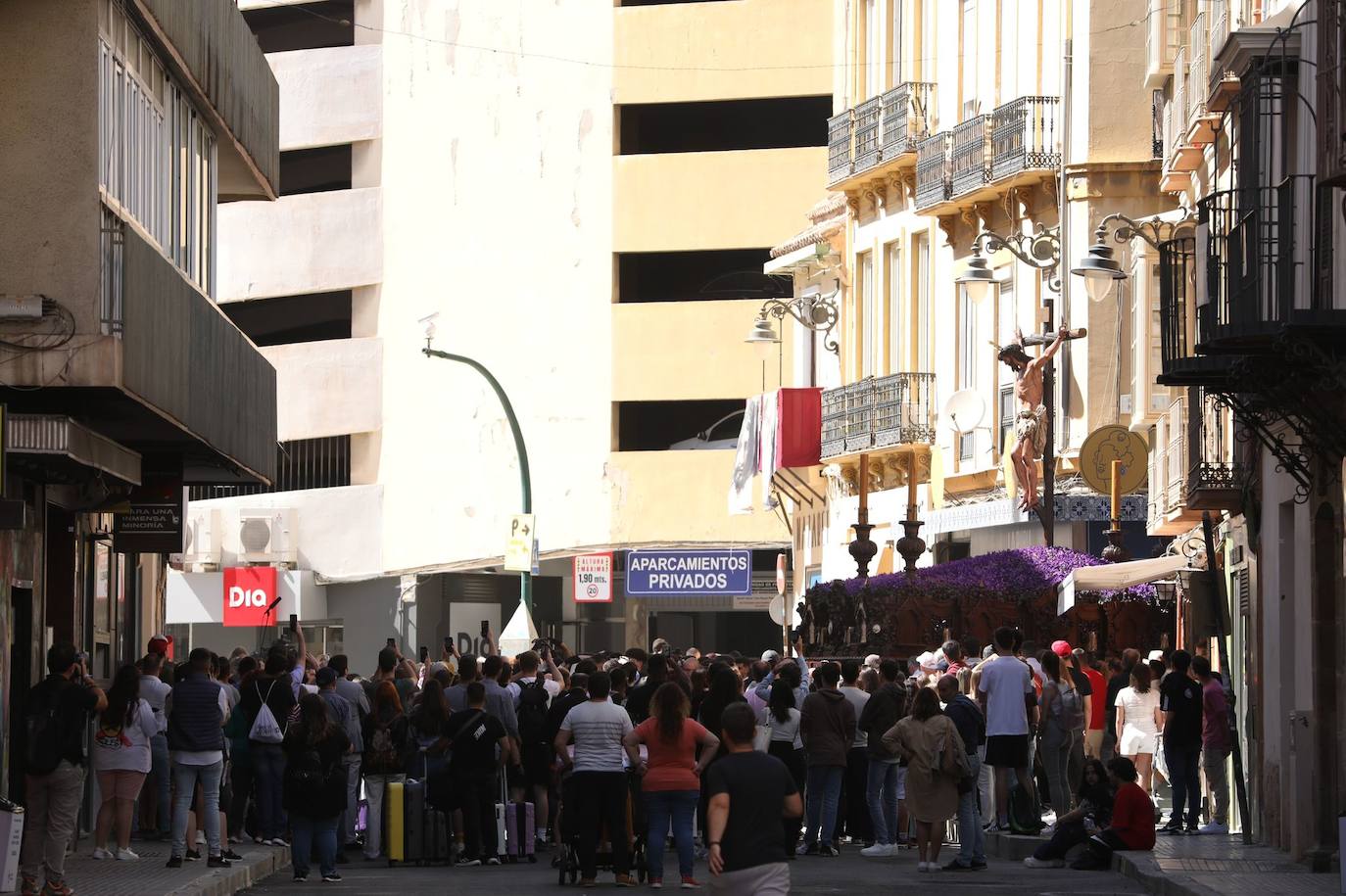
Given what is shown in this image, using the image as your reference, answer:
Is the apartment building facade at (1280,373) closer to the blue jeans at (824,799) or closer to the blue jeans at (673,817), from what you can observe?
the blue jeans at (824,799)

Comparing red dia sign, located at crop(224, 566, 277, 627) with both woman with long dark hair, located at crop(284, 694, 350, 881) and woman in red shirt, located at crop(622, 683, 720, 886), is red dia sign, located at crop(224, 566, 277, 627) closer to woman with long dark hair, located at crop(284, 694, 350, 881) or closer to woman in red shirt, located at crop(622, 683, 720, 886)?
woman with long dark hair, located at crop(284, 694, 350, 881)

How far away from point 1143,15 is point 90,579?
17846 mm

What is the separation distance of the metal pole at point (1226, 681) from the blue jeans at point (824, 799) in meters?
3.54

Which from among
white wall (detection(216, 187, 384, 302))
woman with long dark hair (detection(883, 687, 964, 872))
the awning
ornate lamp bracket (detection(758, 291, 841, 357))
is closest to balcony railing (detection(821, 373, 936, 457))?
ornate lamp bracket (detection(758, 291, 841, 357))

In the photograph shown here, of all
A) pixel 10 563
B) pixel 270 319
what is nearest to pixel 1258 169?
pixel 10 563

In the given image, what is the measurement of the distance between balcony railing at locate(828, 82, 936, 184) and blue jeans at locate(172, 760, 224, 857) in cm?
2469

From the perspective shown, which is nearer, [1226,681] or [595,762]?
[595,762]

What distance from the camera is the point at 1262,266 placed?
19938 mm

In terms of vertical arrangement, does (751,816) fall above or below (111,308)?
below

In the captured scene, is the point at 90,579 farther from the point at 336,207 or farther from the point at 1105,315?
the point at 336,207

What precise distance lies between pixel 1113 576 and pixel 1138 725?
10.2 ft

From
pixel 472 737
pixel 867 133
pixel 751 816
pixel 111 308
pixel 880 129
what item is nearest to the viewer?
pixel 751 816

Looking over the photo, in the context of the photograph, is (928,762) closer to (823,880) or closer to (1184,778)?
(823,880)

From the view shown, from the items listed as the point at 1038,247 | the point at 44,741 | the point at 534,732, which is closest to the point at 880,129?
the point at 1038,247
